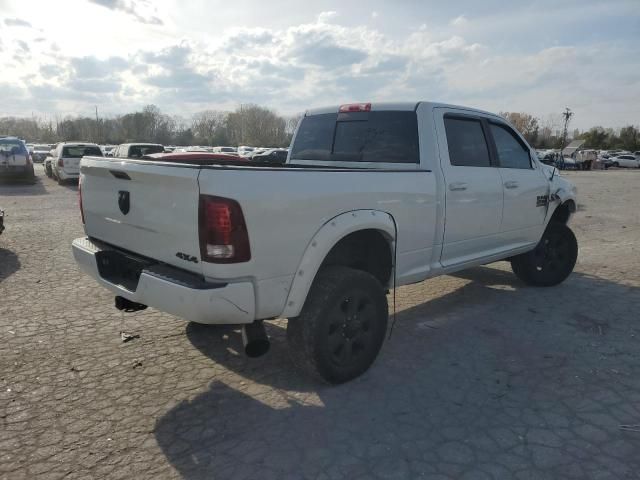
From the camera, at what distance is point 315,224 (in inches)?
122

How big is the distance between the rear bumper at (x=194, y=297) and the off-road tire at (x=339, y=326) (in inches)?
20.2

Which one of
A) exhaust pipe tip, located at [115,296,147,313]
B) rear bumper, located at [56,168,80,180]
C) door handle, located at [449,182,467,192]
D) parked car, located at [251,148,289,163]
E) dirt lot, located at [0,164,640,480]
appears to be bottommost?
dirt lot, located at [0,164,640,480]

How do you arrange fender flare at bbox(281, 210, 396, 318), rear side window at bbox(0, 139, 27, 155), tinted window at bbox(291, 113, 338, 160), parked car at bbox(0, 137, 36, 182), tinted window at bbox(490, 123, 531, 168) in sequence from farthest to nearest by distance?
rear side window at bbox(0, 139, 27, 155), parked car at bbox(0, 137, 36, 182), tinted window at bbox(490, 123, 531, 168), tinted window at bbox(291, 113, 338, 160), fender flare at bbox(281, 210, 396, 318)

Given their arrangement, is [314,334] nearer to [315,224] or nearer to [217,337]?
[315,224]

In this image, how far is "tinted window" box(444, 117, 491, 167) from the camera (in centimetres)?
433

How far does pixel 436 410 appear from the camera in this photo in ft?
10.5

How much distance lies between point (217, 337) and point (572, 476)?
2.91 m

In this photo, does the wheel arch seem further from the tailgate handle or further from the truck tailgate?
the tailgate handle

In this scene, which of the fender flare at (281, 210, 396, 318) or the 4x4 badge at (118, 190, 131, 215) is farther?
the 4x4 badge at (118, 190, 131, 215)

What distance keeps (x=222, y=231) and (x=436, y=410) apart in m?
1.82

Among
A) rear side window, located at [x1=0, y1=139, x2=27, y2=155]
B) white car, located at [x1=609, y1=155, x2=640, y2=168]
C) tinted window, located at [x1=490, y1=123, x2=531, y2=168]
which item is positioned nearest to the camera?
tinted window, located at [x1=490, y1=123, x2=531, y2=168]

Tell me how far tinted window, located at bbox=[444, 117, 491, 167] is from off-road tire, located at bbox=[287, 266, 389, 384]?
1.55 meters

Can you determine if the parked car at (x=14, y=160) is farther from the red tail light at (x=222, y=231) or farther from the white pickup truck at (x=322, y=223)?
the red tail light at (x=222, y=231)

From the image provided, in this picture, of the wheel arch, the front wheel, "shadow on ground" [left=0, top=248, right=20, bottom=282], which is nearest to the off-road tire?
the front wheel
